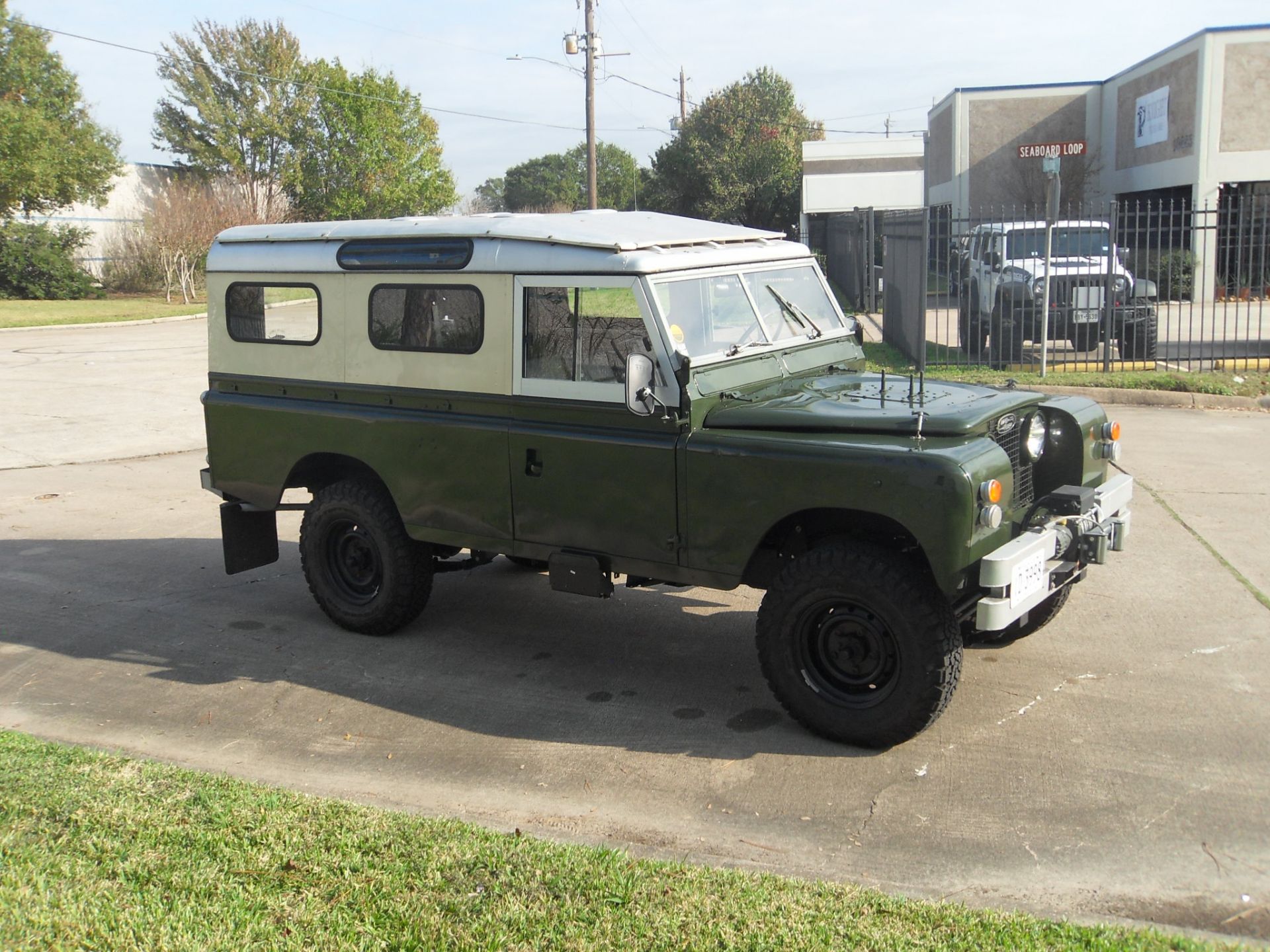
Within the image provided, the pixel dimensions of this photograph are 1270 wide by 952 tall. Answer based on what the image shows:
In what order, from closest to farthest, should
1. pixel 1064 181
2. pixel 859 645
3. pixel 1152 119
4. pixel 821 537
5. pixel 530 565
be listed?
pixel 859 645
pixel 821 537
pixel 530 565
pixel 1152 119
pixel 1064 181

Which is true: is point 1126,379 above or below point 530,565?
above

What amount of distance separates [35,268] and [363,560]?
34.8 meters

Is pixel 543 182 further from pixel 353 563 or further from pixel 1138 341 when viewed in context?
pixel 353 563

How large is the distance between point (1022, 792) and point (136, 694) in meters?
4.20

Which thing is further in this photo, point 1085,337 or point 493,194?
point 493,194

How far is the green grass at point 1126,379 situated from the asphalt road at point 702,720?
224 inches

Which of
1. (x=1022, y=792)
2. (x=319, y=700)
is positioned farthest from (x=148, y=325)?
(x=1022, y=792)

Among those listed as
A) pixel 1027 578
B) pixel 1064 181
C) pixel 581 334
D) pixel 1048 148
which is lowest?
pixel 1027 578

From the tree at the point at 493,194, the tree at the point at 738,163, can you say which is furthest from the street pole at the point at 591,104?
the tree at the point at 493,194

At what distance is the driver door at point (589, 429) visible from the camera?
5.27m

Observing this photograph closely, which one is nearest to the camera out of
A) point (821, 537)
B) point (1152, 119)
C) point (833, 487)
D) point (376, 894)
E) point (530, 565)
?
point (376, 894)

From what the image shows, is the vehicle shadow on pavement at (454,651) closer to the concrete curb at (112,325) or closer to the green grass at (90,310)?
the concrete curb at (112,325)

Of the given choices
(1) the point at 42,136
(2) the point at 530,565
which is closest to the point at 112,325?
(1) the point at 42,136

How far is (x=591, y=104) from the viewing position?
33750 mm
